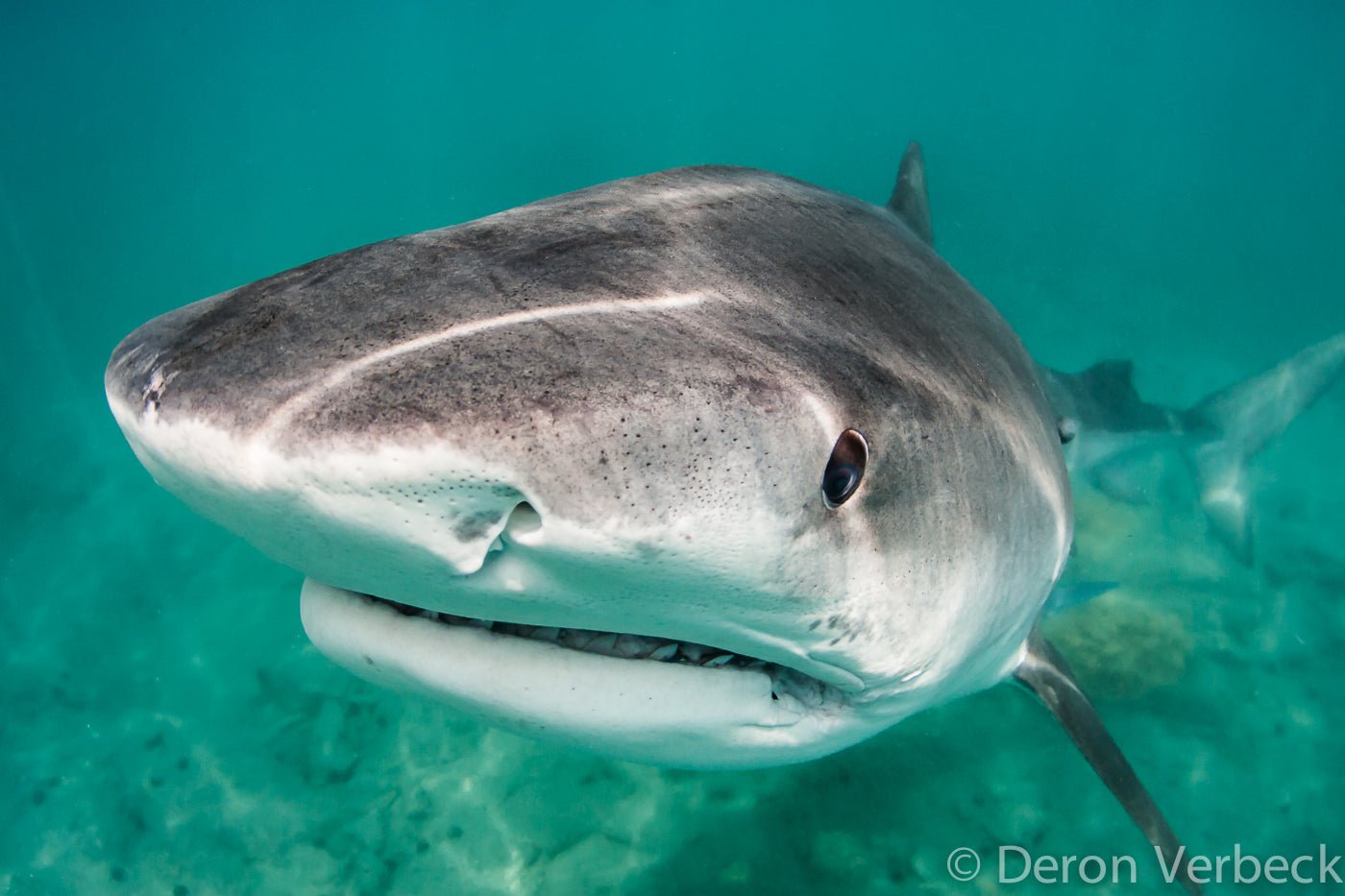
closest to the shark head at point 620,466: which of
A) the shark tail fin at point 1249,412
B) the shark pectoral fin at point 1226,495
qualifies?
the shark tail fin at point 1249,412

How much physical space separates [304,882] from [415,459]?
14.2 feet

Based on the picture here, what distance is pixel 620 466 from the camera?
1010 millimetres

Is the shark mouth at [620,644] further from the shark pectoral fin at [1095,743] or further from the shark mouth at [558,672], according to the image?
the shark pectoral fin at [1095,743]

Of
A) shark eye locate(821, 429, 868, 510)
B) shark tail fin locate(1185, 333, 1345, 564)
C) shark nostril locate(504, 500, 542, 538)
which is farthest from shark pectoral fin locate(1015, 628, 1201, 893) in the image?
shark tail fin locate(1185, 333, 1345, 564)

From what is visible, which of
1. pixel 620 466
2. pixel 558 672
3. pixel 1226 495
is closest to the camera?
pixel 620 466

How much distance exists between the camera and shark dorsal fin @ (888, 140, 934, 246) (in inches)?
158

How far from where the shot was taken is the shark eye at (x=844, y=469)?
4.22ft

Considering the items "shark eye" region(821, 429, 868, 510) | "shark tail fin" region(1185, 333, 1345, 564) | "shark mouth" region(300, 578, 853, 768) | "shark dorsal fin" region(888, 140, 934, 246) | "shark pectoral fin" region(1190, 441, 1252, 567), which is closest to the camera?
→ "shark eye" region(821, 429, 868, 510)

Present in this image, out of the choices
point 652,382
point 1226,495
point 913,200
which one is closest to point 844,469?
point 652,382

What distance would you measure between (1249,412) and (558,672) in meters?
5.85

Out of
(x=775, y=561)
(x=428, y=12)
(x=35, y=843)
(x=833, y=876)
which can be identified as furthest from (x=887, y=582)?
(x=428, y=12)

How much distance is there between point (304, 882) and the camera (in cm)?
423

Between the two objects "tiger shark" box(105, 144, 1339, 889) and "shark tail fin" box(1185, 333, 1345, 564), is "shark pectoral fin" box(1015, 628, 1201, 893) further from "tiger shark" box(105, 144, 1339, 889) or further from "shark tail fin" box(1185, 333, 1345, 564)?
"shark tail fin" box(1185, 333, 1345, 564)

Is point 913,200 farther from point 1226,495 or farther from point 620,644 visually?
point 1226,495
